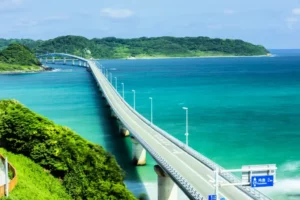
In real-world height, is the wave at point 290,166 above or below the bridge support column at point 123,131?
below

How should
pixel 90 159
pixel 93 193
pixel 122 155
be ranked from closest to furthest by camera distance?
→ pixel 93 193 < pixel 90 159 < pixel 122 155

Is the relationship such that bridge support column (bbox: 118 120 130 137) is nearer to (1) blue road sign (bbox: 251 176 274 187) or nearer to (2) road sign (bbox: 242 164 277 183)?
(2) road sign (bbox: 242 164 277 183)

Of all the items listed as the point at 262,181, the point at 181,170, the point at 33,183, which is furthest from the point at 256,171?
the point at 33,183

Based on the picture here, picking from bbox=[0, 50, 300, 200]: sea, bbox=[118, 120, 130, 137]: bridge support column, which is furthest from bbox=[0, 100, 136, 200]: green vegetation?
bbox=[118, 120, 130, 137]: bridge support column

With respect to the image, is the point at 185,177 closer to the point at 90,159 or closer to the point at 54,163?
the point at 90,159

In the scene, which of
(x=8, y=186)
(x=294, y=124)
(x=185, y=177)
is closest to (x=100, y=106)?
(x=294, y=124)

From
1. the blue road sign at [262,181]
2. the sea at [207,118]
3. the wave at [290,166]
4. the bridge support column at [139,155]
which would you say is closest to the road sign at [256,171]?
the blue road sign at [262,181]

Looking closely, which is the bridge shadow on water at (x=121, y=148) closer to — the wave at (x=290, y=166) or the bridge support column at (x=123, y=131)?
the bridge support column at (x=123, y=131)
